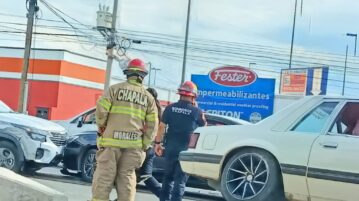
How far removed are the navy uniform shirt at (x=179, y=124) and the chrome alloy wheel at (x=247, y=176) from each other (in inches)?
49.8

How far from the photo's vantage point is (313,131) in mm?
6496

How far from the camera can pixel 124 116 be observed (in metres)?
6.55

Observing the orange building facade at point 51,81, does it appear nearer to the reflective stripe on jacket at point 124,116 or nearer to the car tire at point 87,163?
the car tire at point 87,163

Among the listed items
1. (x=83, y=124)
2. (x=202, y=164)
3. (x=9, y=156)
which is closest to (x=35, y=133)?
(x=9, y=156)

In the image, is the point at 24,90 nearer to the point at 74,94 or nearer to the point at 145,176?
the point at 74,94

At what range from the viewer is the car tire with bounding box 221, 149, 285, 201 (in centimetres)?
657

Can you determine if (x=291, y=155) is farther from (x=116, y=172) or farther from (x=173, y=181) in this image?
(x=173, y=181)

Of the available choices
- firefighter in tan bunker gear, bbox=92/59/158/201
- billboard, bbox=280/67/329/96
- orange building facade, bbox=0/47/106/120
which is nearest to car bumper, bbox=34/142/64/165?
firefighter in tan bunker gear, bbox=92/59/158/201

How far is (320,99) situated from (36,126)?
645 centimetres

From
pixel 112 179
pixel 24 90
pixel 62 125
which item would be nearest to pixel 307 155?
pixel 112 179

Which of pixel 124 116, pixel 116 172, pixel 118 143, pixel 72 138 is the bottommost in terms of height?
pixel 72 138

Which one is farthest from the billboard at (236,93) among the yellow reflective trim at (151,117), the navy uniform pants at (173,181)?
the yellow reflective trim at (151,117)

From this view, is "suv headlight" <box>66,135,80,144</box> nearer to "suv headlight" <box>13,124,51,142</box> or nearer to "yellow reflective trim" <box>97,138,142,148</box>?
"suv headlight" <box>13,124,51,142</box>

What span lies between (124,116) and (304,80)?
4444 centimetres
